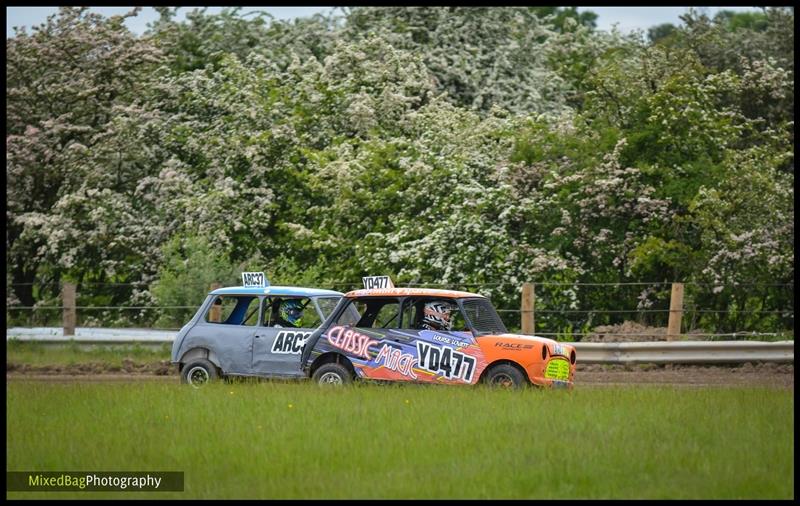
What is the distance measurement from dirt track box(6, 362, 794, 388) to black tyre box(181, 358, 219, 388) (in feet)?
4.96

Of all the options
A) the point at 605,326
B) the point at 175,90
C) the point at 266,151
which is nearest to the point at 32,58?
the point at 175,90

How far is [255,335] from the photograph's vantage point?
1836 cm

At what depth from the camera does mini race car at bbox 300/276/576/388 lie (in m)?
16.6

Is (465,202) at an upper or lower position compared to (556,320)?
upper

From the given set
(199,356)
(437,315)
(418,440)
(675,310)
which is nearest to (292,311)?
(199,356)

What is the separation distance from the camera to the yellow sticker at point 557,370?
54.5 ft

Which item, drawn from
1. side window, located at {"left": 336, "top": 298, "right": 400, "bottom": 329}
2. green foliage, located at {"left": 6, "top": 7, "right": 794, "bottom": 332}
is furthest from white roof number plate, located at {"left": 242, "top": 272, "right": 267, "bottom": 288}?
green foliage, located at {"left": 6, "top": 7, "right": 794, "bottom": 332}

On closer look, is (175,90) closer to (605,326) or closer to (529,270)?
(529,270)

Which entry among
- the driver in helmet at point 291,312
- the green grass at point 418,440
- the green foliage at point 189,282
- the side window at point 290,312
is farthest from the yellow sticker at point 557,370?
the green foliage at point 189,282

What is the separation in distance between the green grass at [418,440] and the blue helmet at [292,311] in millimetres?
1801

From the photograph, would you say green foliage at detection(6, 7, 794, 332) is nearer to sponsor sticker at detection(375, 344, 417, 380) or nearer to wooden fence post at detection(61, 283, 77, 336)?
wooden fence post at detection(61, 283, 77, 336)

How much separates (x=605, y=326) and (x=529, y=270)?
2016mm

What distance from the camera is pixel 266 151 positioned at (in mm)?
30266

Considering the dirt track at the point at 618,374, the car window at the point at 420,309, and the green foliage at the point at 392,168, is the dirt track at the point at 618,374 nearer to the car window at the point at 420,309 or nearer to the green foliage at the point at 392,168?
the car window at the point at 420,309
